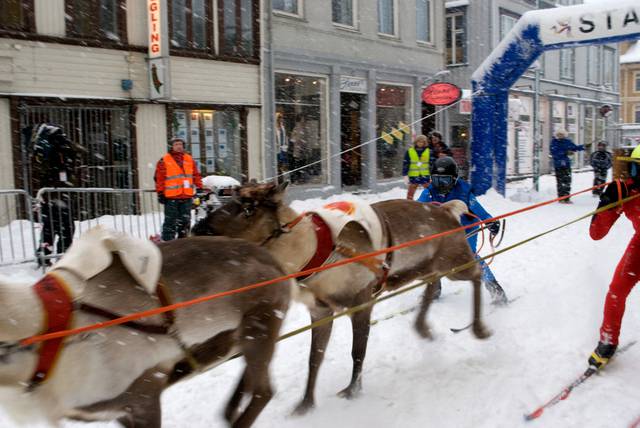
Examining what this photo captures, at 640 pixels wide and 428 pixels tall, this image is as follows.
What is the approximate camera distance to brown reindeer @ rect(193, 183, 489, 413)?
374 centimetres

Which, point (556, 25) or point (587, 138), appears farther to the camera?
point (587, 138)

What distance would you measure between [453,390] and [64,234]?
5.90m

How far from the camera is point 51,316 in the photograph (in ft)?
7.55

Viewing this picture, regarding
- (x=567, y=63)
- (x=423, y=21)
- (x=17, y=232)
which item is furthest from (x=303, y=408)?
(x=567, y=63)

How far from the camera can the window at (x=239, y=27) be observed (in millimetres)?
14094

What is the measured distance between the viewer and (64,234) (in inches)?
316

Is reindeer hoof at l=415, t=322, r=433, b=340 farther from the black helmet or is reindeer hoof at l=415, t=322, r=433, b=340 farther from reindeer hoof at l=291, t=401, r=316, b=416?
the black helmet

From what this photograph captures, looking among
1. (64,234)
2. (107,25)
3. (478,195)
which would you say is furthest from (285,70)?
(64,234)

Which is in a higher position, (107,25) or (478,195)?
(107,25)

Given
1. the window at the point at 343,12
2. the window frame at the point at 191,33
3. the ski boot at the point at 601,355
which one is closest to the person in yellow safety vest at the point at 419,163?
the window frame at the point at 191,33

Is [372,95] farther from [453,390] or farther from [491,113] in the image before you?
[453,390]

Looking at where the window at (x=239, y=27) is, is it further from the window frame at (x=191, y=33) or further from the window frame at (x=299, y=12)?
the window frame at (x=299, y=12)

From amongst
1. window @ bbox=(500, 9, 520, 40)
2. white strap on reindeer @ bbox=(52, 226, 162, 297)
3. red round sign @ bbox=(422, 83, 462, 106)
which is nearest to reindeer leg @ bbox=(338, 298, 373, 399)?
white strap on reindeer @ bbox=(52, 226, 162, 297)

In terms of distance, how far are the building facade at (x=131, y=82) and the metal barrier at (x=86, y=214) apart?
1420 millimetres
